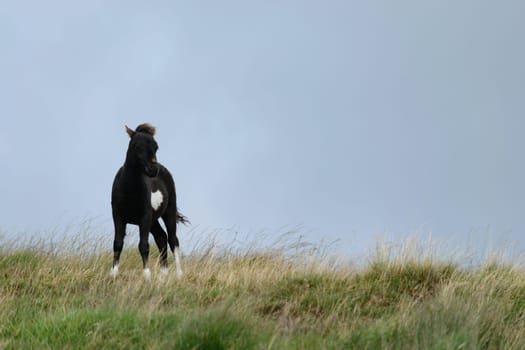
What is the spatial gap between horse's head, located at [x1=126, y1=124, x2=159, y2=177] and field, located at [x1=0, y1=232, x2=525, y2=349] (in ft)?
5.65

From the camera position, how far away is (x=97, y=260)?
45.2ft

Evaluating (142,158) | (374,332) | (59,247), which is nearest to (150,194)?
(142,158)

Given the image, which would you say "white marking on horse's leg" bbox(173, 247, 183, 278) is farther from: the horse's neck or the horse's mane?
the horse's mane

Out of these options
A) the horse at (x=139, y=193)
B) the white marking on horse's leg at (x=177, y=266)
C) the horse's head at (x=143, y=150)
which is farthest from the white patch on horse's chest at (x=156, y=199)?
the white marking on horse's leg at (x=177, y=266)

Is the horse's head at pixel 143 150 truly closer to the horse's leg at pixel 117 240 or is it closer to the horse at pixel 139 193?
the horse at pixel 139 193

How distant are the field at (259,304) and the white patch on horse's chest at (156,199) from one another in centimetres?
121

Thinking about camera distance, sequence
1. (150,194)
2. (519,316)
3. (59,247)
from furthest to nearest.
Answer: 1. (59,247)
2. (150,194)
3. (519,316)

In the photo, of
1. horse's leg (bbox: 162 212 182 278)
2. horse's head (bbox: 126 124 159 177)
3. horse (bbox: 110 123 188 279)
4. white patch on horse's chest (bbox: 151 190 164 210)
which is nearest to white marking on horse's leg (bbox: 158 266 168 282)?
horse (bbox: 110 123 188 279)

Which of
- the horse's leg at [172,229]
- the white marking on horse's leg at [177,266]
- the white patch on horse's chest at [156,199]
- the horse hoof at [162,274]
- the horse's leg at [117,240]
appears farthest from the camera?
the horse's leg at [172,229]

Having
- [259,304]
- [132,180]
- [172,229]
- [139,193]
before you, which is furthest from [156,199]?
[259,304]

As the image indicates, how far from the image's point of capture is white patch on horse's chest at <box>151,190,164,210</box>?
42.9 ft

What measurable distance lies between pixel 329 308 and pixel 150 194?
12.3 ft

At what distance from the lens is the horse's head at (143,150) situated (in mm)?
12070

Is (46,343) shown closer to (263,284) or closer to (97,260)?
(263,284)
